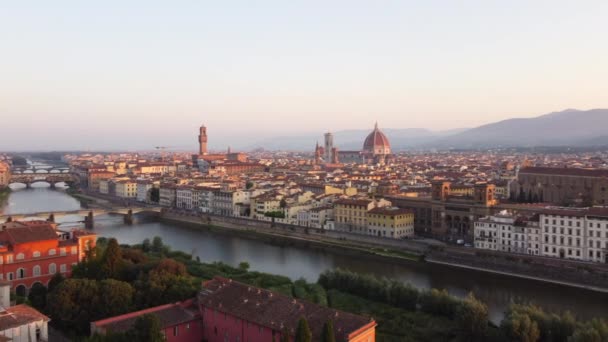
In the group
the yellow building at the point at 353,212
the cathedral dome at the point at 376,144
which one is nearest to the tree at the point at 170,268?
the yellow building at the point at 353,212

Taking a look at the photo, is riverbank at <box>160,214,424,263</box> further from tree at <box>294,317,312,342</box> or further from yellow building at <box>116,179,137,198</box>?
yellow building at <box>116,179,137,198</box>

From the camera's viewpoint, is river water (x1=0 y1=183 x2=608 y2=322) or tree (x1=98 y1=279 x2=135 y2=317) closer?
tree (x1=98 y1=279 x2=135 y2=317)

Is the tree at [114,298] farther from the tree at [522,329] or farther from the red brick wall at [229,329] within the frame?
the tree at [522,329]

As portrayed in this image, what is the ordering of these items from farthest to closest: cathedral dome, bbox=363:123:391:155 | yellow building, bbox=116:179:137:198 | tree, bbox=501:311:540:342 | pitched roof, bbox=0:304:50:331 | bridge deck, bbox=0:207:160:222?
cathedral dome, bbox=363:123:391:155 → yellow building, bbox=116:179:137:198 → bridge deck, bbox=0:207:160:222 → tree, bbox=501:311:540:342 → pitched roof, bbox=0:304:50:331

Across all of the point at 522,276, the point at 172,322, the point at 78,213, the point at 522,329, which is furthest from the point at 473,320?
the point at 78,213

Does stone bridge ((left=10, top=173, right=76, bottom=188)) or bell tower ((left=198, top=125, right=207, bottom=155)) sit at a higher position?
bell tower ((left=198, top=125, right=207, bottom=155))

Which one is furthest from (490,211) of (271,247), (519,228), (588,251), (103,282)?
(103,282)

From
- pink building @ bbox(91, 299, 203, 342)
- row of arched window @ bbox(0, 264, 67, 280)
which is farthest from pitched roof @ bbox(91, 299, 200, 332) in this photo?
row of arched window @ bbox(0, 264, 67, 280)

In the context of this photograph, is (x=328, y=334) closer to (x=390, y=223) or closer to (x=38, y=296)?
(x=38, y=296)
